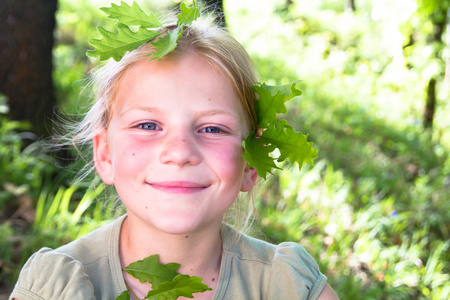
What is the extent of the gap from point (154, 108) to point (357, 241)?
2.67 metres

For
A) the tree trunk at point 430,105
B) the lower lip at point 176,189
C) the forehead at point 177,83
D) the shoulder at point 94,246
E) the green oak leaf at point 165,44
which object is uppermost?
the green oak leaf at point 165,44

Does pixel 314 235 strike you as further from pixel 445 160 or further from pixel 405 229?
pixel 445 160

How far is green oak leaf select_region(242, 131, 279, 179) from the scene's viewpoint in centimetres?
174

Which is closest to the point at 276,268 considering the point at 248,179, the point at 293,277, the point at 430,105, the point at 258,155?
the point at 293,277

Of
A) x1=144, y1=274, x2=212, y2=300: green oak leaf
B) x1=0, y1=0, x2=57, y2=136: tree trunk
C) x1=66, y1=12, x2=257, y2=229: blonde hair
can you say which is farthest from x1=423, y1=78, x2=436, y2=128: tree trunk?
x1=144, y1=274, x2=212, y2=300: green oak leaf

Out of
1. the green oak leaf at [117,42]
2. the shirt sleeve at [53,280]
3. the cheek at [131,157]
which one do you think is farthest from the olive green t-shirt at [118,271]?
the green oak leaf at [117,42]

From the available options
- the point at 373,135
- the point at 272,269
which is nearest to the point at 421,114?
the point at 373,135

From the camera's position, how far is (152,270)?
5.76 feet

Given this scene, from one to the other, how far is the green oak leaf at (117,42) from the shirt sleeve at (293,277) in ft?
3.00

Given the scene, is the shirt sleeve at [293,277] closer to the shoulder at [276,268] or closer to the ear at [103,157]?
the shoulder at [276,268]

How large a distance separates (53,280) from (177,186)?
49 centimetres

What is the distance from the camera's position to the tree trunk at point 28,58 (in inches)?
162

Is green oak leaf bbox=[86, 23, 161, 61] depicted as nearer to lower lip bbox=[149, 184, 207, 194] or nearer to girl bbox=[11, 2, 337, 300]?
girl bbox=[11, 2, 337, 300]

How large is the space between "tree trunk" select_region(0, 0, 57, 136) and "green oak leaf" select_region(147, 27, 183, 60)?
108 inches
